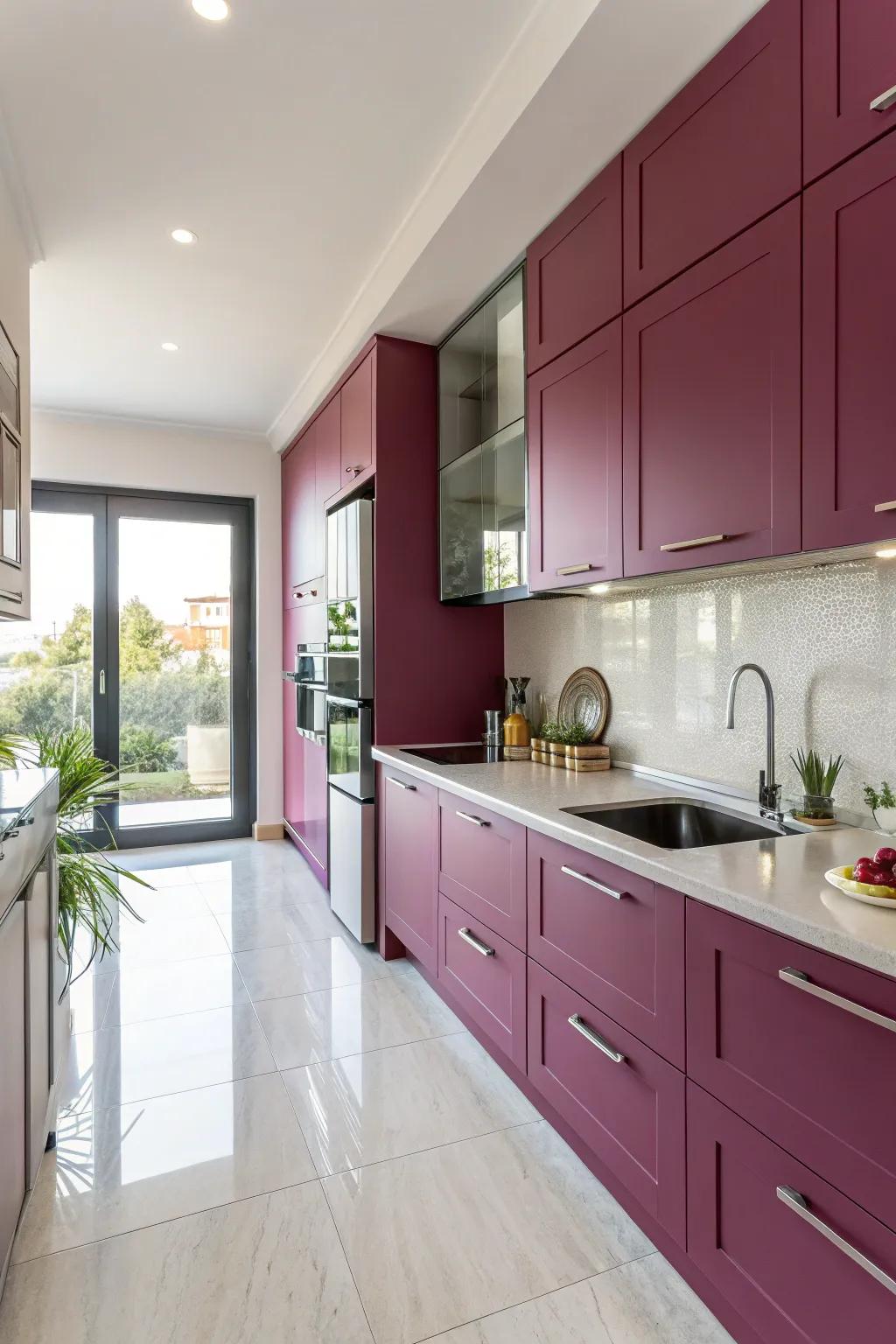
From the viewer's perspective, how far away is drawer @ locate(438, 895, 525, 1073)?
2.05m

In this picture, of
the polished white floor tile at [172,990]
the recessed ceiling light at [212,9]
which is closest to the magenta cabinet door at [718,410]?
the recessed ceiling light at [212,9]

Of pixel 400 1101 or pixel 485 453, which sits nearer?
pixel 400 1101

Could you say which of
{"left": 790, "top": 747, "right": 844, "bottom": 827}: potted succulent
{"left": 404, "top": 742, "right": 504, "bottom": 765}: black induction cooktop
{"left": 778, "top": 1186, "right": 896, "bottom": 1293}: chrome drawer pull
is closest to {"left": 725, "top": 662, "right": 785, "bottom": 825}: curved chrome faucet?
{"left": 790, "top": 747, "right": 844, "bottom": 827}: potted succulent

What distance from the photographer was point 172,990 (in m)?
2.85

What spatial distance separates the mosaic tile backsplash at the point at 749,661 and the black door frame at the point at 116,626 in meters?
2.88

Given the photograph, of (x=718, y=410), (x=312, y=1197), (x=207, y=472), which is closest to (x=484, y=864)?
(x=312, y=1197)

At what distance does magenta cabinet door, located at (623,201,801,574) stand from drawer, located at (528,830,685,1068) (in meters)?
0.75

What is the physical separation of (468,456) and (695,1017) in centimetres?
218

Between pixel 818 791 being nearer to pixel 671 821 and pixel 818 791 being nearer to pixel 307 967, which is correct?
pixel 671 821

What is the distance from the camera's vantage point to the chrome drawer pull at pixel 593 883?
62.2 inches

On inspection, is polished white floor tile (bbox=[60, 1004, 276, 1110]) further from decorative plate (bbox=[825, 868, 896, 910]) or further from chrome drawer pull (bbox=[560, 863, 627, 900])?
decorative plate (bbox=[825, 868, 896, 910])

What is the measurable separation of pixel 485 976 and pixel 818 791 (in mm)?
1106

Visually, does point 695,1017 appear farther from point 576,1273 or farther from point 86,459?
point 86,459

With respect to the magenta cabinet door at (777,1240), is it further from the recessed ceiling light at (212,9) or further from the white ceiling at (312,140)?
the recessed ceiling light at (212,9)
